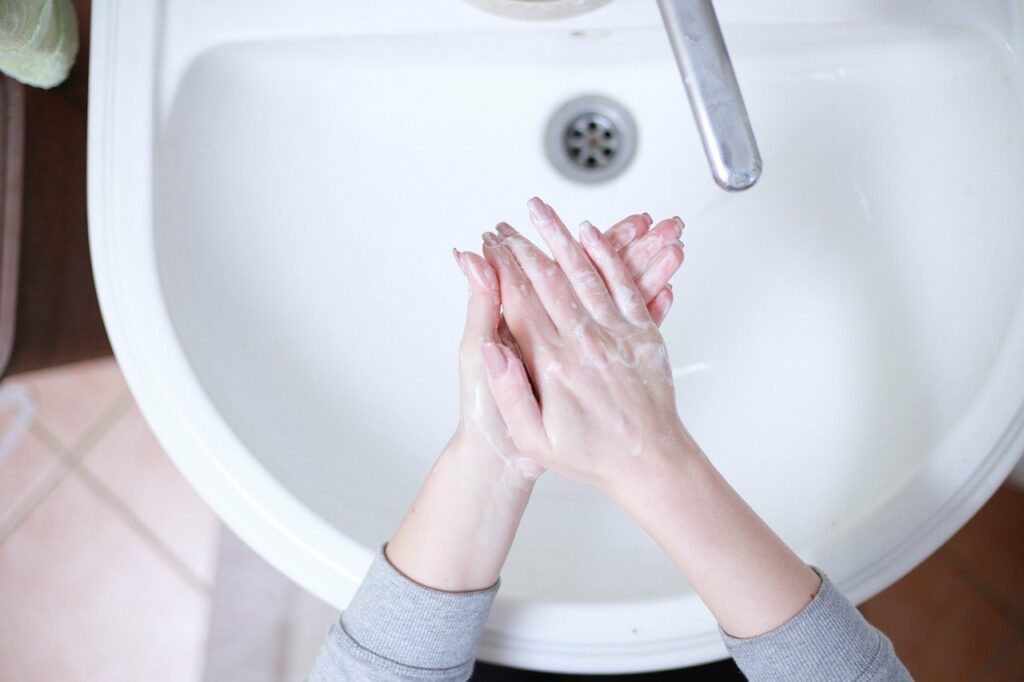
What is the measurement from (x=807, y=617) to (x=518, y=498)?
0.54ft

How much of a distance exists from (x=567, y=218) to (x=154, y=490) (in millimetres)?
734

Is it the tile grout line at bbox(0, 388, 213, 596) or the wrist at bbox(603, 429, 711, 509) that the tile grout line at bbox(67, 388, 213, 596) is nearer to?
the tile grout line at bbox(0, 388, 213, 596)

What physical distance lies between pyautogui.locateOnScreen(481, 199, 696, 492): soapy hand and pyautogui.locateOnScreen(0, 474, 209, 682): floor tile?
0.74m

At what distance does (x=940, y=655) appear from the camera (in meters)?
0.97

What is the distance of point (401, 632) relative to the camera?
45cm

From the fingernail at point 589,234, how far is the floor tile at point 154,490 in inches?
29.9

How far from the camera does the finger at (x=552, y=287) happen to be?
442 mm

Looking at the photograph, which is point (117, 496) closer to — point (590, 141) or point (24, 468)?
point (24, 468)

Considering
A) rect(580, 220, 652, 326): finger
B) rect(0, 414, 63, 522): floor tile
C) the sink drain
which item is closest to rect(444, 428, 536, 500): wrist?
rect(580, 220, 652, 326): finger

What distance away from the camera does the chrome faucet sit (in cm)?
38

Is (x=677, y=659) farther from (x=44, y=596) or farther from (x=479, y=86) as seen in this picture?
(x=44, y=596)

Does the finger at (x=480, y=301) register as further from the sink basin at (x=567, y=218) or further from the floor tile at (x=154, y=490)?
the floor tile at (x=154, y=490)

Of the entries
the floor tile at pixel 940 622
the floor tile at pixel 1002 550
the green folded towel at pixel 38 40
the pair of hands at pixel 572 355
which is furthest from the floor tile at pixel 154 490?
the floor tile at pixel 1002 550

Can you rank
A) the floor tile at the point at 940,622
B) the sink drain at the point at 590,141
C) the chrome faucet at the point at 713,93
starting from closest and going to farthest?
the chrome faucet at the point at 713,93
the sink drain at the point at 590,141
the floor tile at the point at 940,622
